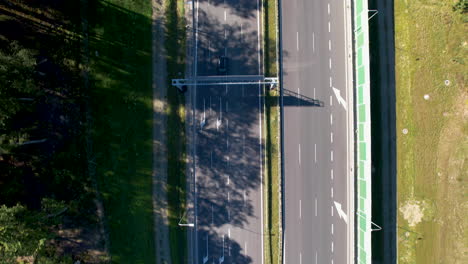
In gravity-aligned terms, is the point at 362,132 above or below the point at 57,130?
below

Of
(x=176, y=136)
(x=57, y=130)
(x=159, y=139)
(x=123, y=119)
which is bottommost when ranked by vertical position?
(x=159, y=139)

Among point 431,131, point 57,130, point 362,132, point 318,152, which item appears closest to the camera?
point 362,132

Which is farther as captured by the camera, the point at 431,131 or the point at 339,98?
the point at 431,131

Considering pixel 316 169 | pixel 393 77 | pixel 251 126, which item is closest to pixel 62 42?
pixel 251 126

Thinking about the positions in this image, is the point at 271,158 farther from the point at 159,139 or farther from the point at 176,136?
the point at 159,139

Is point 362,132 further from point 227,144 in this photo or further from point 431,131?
point 227,144

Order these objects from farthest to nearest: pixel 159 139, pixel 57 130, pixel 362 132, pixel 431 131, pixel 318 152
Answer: pixel 431 131, pixel 159 139, pixel 318 152, pixel 57 130, pixel 362 132

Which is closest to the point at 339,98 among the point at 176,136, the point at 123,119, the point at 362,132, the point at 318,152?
the point at 362,132
